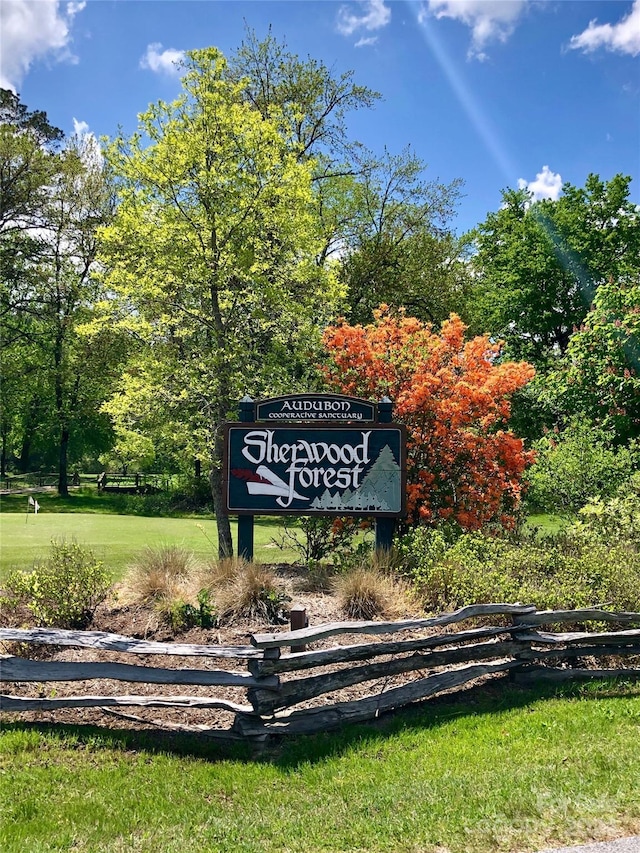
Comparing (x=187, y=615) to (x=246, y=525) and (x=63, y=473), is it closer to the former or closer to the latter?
(x=246, y=525)

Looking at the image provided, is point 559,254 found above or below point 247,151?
above

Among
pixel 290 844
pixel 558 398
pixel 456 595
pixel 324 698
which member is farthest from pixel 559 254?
pixel 290 844

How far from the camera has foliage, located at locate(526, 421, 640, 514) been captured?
32.7 feet

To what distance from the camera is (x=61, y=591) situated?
6480 millimetres

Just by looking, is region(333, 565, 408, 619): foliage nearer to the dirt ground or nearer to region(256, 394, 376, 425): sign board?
the dirt ground

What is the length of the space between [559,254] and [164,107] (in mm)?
17144

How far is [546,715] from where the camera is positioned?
5.28 m

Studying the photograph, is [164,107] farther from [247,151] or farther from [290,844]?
[290,844]

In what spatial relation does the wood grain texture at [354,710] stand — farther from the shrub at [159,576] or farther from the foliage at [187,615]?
the shrub at [159,576]

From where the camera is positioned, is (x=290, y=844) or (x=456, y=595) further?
(x=456, y=595)

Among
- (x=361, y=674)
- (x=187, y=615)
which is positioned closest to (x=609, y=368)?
(x=361, y=674)

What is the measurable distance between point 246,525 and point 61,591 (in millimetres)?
2725

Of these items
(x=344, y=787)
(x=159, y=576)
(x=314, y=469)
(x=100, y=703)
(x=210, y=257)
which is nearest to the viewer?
(x=344, y=787)

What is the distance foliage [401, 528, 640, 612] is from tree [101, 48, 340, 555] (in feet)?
14.0
